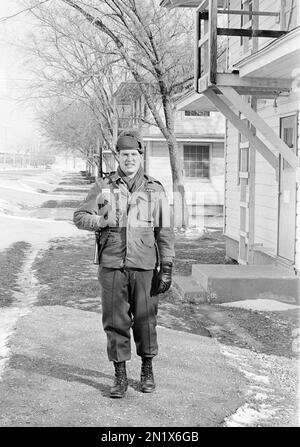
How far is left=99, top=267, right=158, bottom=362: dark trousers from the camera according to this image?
14.9ft

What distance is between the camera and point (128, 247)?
450 centimetres

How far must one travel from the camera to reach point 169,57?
1759cm

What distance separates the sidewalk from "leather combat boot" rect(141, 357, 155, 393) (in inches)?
2.4

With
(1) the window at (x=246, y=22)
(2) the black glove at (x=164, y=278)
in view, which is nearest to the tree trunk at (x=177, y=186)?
(1) the window at (x=246, y=22)

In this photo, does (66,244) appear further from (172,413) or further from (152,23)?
(172,413)

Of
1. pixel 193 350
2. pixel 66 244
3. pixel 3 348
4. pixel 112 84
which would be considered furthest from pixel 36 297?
pixel 112 84

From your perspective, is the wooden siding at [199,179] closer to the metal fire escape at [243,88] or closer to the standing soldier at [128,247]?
the metal fire escape at [243,88]

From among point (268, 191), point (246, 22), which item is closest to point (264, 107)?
point (268, 191)

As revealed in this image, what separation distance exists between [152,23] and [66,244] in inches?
253

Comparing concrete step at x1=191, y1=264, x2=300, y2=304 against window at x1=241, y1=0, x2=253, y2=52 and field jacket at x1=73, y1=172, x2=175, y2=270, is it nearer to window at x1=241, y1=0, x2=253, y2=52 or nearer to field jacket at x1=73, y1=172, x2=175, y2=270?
field jacket at x1=73, y1=172, x2=175, y2=270

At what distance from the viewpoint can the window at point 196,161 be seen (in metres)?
28.8

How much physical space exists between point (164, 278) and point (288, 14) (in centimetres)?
605

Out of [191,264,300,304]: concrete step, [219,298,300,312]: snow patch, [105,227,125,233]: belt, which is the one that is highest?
[105,227,125,233]: belt

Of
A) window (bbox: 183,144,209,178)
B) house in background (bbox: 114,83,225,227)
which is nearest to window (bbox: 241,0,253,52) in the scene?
house in background (bbox: 114,83,225,227)
